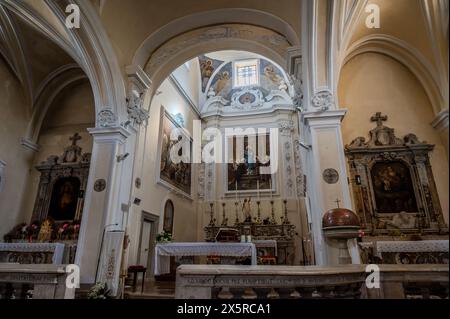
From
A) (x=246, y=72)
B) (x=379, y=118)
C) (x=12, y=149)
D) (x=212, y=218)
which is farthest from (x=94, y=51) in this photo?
(x=246, y=72)

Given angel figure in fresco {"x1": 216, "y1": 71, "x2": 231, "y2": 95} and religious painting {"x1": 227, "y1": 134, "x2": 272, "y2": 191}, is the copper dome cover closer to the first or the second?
religious painting {"x1": 227, "y1": 134, "x2": 272, "y2": 191}

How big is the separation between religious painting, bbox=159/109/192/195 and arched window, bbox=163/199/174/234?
0.78m

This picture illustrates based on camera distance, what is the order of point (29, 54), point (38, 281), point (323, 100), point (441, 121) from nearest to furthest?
point (441, 121)
point (38, 281)
point (323, 100)
point (29, 54)

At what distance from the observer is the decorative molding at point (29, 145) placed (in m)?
8.58

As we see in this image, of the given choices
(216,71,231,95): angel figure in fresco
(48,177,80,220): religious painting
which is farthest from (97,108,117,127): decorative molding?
(216,71,231,95): angel figure in fresco

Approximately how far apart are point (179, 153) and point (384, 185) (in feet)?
26.1

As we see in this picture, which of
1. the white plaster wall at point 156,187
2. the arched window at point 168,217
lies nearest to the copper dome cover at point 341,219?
the white plaster wall at point 156,187

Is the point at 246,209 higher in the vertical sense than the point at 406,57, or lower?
higher

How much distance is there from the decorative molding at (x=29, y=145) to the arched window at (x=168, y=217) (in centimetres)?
455

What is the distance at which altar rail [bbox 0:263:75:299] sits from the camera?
223 centimetres

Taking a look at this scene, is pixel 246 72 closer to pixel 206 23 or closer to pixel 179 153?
pixel 179 153

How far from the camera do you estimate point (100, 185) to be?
6.65 metres

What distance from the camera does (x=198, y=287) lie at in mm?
1928
